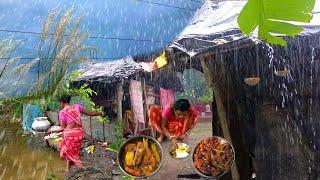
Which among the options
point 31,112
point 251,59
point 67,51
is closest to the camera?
point 251,59

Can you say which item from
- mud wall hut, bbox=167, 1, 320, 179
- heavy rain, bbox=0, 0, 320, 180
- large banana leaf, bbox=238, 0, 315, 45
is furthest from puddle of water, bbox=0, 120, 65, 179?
large banana leaf, bbox=238, 0, 315, 45

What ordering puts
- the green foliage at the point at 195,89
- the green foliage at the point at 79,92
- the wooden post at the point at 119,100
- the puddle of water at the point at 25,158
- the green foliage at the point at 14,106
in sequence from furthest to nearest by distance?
the green foliage at the point at 14,106 → the green foliage at the point at 195,89 → the green foliage at the point at 79,92 → the wooden post at the point at 119,100 → the puddle of water at the point at 25,158

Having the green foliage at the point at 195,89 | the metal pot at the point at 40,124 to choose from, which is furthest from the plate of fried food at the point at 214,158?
the green foliage at the point at 195,89

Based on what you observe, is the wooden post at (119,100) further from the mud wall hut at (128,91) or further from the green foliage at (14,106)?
the green foliage at (14,106)

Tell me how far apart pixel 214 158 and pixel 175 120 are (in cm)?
103

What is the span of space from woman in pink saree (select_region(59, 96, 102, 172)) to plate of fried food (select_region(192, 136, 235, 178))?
2.73 meters

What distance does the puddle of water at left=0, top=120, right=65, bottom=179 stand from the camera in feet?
30.3

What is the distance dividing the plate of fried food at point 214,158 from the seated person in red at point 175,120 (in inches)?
22.6

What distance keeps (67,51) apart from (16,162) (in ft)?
12.7

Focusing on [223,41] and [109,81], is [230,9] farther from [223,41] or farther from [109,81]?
[109,81]

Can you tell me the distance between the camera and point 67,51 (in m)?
12.7

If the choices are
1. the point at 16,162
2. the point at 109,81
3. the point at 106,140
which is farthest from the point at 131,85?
the point at 16,162

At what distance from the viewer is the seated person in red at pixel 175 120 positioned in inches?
246

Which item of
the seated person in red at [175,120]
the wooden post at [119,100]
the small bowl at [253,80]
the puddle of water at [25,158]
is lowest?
the puddle of water at [25,158]
